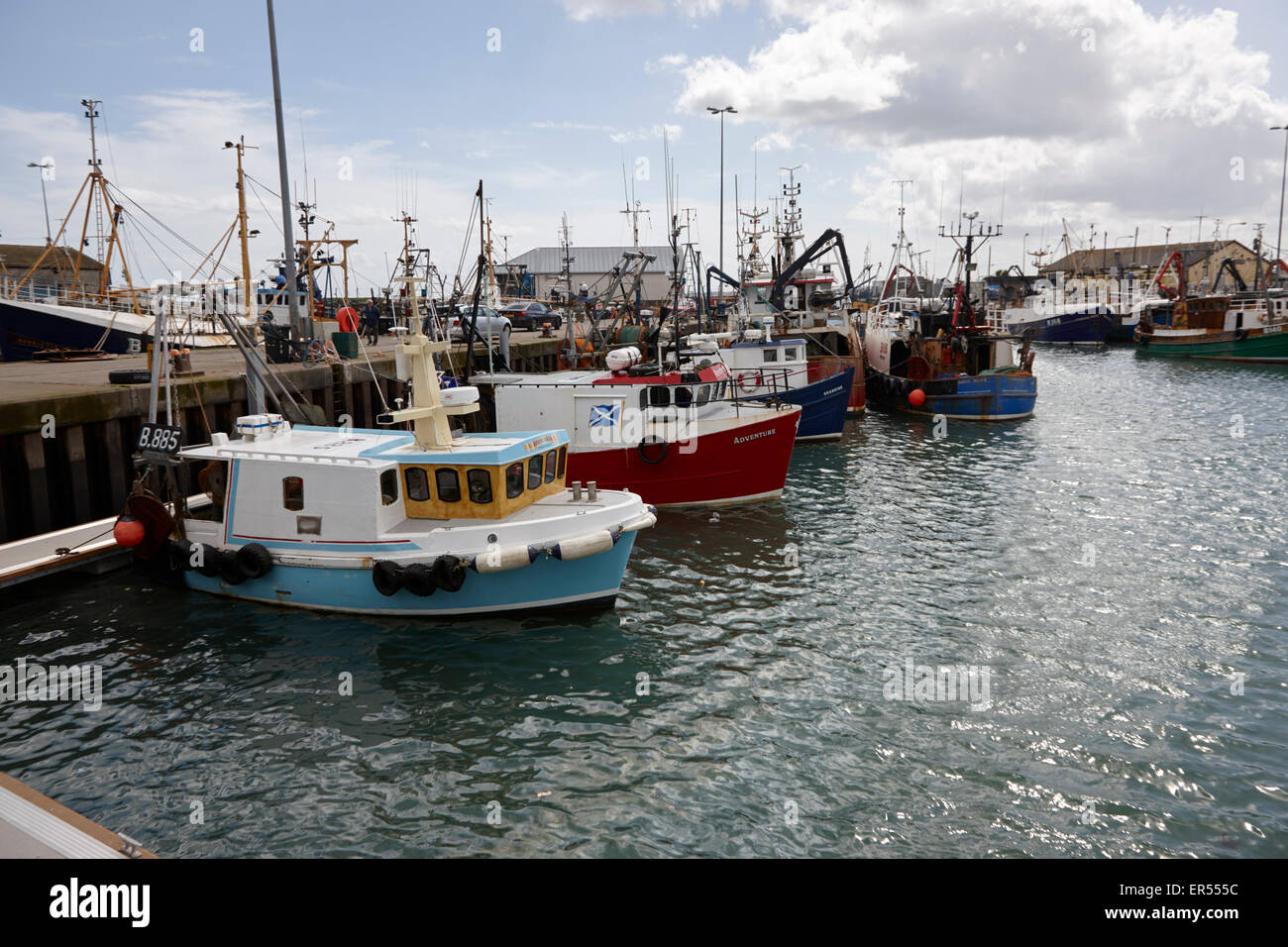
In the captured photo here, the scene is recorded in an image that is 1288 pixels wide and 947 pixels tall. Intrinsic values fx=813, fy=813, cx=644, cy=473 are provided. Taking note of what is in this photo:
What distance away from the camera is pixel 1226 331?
59656 mm

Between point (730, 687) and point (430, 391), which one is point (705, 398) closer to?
point (430, 391)

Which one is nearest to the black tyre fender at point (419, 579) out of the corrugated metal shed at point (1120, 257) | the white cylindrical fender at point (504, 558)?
the white cylindrical fender at point (504, 558)

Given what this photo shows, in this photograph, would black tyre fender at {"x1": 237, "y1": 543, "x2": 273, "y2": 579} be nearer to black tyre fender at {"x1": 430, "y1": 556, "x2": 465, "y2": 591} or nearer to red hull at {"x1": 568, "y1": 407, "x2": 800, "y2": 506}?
black tyre fender at {"x1": 430, "y1": 556, "x2": 465, "y2": 591}

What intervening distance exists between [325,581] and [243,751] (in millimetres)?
3728

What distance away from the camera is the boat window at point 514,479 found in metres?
13.0

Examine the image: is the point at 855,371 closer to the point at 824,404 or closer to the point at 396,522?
the point at 824,404

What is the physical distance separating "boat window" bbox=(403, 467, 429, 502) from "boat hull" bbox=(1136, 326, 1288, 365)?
6323cm

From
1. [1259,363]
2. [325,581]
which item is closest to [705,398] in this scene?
[325,581]

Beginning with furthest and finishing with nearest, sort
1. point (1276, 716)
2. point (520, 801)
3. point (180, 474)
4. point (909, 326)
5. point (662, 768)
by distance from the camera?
1. point (909, 326)
2. point (180, 474)
3. point (1276, 716)
4. point (662, 768)
5. point (520, 801)

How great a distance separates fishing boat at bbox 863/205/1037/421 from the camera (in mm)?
34500

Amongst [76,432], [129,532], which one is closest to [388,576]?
[129,532]

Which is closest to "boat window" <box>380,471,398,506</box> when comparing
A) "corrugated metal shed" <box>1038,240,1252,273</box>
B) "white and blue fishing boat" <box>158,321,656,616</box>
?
"white and blue fishing boat" <box>158,321,656,616</box>

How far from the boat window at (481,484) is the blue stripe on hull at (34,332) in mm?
18264

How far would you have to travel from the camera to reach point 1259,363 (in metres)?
56.1
